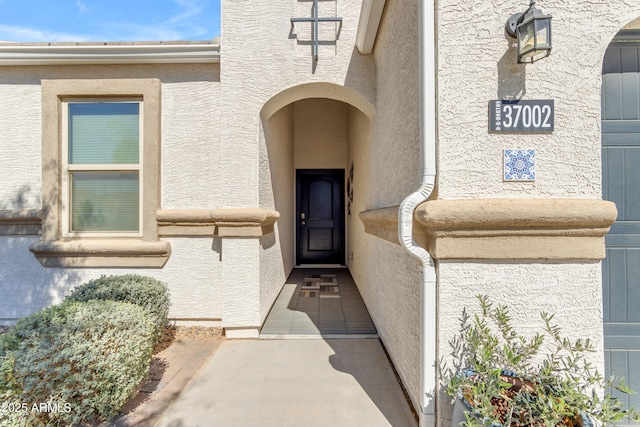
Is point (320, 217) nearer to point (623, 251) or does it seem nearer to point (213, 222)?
point (213, 222)

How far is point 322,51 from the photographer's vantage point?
344 cm

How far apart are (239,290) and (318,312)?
1.26m

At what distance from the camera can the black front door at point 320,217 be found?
703 cm

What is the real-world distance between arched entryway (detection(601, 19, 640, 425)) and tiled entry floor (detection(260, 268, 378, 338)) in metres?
2.08

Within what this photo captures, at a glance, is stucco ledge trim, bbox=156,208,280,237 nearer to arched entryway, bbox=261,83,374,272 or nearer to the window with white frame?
the window with white frame

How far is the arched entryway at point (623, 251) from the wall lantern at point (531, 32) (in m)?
1.01

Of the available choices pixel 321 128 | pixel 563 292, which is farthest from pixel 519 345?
pixel 321 128

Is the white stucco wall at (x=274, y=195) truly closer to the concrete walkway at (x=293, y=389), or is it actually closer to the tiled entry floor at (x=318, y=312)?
the tiled entry floor at (x=318, y=312)

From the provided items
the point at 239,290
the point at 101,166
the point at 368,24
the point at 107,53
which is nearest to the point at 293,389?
the point at 239,290

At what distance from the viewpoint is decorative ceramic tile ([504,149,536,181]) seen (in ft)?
5.83

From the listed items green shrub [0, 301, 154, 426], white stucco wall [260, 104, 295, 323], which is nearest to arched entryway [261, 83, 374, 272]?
white stucco wall [260, 104, 295, 323]

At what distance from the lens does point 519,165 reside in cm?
178

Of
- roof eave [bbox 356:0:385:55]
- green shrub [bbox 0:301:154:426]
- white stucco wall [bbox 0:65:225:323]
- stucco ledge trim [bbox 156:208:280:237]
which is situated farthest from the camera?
white stucco wall [bbox 0:65:225:323]

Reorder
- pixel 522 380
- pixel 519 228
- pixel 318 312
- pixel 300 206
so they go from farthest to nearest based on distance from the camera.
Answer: pixel 300 206
pixel 318 312
pixel 519 228
pixel 522 380
